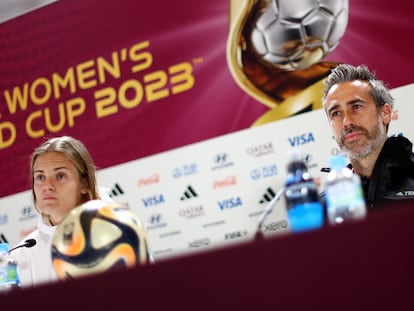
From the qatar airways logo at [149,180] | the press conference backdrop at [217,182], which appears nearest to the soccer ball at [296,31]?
the press conference backdrop at [217,182]

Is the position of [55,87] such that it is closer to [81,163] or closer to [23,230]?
[23,230]

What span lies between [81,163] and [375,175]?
1.21 metres

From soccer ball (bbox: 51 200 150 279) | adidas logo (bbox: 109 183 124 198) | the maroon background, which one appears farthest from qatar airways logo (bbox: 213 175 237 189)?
soccer ball (bbox: 51 200 150 279)

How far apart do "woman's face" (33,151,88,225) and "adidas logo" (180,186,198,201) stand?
79.6 inches

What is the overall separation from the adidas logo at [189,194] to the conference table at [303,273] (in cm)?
366

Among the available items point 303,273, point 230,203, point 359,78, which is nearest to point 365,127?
point 359,78

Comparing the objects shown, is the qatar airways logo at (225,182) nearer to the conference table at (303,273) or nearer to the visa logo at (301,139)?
the visa logo at (301,139)

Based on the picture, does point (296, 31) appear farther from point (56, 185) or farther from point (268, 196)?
point (56, 185)

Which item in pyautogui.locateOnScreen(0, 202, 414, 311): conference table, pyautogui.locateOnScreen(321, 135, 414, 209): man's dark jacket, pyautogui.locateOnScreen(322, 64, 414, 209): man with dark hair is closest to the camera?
pyautogui.locateOnScreen(0, 202, 414, 311): conference table

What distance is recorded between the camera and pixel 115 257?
4.82 feet

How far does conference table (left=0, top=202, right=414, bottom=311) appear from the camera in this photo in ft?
2.98

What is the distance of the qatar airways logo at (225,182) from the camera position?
177 inches

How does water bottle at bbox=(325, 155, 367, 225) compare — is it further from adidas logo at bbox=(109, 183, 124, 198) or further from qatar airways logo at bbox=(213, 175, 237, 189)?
adidas logo at bbox=(109, 183, 124, 198)

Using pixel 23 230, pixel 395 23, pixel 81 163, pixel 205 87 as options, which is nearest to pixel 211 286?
pixel 81 163
